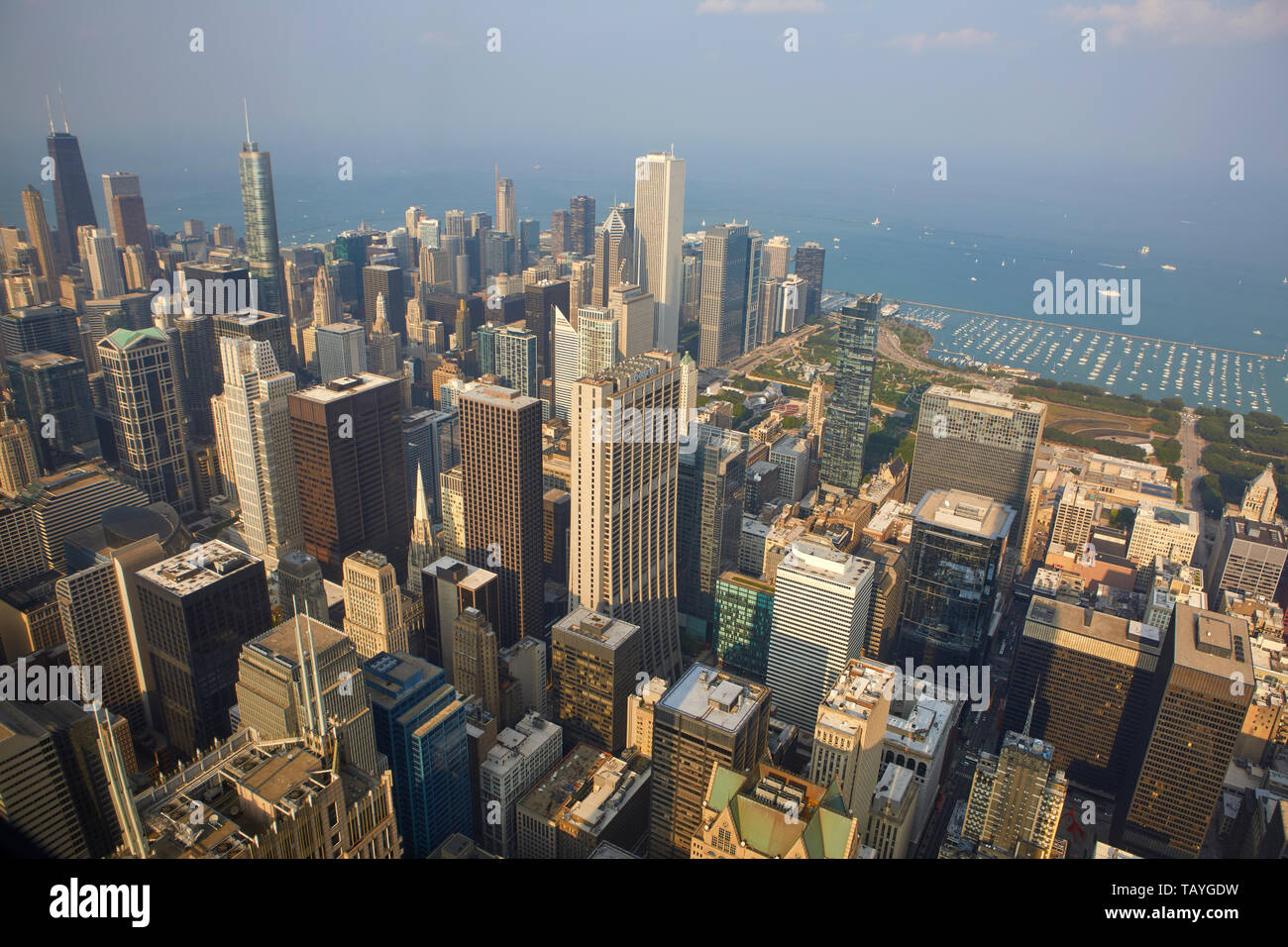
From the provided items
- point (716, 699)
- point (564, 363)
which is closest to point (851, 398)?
point (564, 363)

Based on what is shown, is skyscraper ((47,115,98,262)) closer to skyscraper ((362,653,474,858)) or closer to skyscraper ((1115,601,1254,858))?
skyscraper ((362,653,474,858))

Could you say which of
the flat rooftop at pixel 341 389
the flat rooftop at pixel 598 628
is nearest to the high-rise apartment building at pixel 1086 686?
the flat rooftop at pixel 598 628

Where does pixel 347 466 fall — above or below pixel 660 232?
below

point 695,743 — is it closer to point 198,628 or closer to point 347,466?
point 198,628

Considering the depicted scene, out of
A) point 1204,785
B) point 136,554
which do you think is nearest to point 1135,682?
point 1204,785

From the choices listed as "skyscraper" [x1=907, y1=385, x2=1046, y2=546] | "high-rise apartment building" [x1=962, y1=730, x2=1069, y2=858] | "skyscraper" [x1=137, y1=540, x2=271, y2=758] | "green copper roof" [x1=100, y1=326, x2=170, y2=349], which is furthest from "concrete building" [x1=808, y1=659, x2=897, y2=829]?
"green copper roof" [x1=100, y1=326, x2=170, y2=349]

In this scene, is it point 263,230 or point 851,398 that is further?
point 263,230
